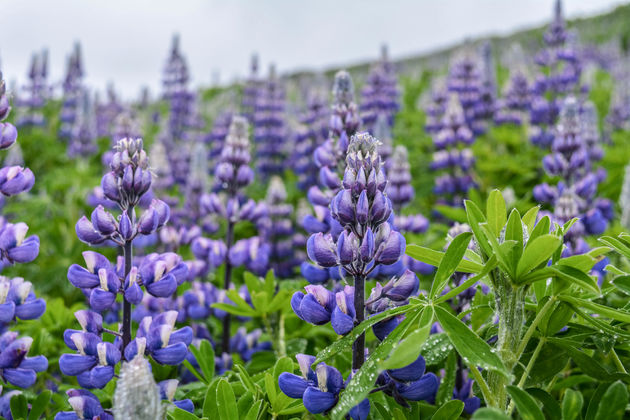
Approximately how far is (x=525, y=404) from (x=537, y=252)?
0.29m

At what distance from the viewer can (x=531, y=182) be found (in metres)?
4.58

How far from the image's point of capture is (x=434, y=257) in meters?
1.36

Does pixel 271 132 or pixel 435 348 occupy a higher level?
pixel 271 132

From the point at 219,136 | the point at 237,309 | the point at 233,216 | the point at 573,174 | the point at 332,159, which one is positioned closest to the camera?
the point at 237,309

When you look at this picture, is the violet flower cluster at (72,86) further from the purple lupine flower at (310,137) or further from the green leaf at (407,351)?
the green leaf at (407,351)

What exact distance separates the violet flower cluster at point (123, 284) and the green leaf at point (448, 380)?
0.74 metres

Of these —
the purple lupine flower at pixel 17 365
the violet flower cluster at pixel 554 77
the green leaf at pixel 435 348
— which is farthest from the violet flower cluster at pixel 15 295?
the violet flower cluster at pixel 554 77

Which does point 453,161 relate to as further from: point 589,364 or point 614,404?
point 614,404

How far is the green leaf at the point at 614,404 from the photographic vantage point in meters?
1.04

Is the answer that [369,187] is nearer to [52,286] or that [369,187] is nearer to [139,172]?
[139,172]

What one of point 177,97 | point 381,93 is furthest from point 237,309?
point 177,97

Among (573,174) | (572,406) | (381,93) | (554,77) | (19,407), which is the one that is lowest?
(19,407)

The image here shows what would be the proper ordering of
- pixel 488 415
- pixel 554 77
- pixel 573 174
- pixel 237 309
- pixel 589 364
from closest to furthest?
pixel 488 415 → pixel 589 364 → pixel 237 309 → pixel 573 174 → pixel 554 77

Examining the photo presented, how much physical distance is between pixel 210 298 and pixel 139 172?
913 millimetres
